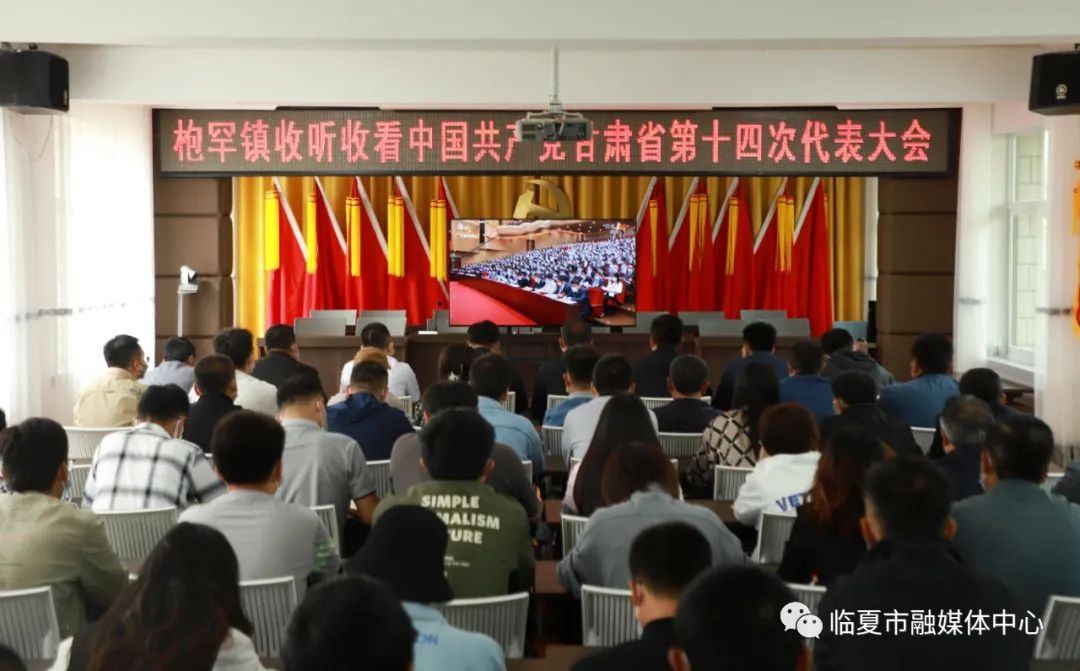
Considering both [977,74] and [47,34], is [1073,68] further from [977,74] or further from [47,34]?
[47,34]

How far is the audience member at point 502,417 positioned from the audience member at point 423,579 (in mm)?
2355

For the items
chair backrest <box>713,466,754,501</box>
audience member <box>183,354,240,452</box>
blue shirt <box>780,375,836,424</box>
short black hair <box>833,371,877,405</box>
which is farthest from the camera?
blue shirt <box>780,375,836,424</box>

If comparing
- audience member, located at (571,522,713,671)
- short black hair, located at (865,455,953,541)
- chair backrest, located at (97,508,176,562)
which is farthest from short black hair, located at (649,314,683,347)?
audience member, located at (571,522,713,671)

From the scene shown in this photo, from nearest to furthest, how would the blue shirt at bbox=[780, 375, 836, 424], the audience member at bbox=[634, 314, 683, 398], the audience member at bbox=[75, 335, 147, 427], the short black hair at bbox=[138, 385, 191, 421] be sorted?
the short black hair at bbox=[138, 385, 191, 421], the blue shirt at bbox=[780, 375, 836, 424], the audience member at bbox=[75, 335, 147, 427], the audience member at bbox=[634, 314, 683, 398]

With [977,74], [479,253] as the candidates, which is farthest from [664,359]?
[479,253]

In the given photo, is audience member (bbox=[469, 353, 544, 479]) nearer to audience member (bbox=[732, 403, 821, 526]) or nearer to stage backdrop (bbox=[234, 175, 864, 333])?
audience member (bbox=[732, 403, 821, 526])

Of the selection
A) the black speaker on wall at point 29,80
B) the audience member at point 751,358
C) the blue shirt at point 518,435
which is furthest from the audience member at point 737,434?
the black speaker on wall at point 29,80

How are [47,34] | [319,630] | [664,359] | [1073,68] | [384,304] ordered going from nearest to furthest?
[319,630] → [47,34] → [1073,68] → [664,359] → [384,304]

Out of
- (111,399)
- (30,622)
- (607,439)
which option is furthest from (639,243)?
(30,622)

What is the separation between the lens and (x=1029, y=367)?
31.6ft

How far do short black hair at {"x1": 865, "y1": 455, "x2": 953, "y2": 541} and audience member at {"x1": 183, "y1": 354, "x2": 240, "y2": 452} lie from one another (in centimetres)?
324

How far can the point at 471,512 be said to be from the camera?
3701 millimetres

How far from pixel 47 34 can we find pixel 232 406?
2206mm

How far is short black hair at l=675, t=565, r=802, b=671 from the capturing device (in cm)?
199
